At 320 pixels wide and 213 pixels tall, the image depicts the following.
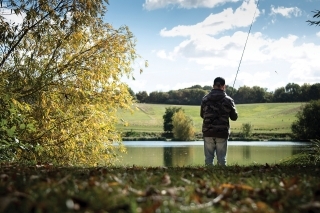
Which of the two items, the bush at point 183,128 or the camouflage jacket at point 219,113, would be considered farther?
the bush at point 183,128

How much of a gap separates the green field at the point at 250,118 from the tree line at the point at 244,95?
6.43m

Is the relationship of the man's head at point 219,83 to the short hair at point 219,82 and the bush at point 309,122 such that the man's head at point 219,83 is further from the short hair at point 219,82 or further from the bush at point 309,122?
the bush at point 309,122

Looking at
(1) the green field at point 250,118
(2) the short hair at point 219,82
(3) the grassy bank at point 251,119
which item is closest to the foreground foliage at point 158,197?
(2) the short hair at point 219,82

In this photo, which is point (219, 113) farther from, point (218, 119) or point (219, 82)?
point (219, 82)

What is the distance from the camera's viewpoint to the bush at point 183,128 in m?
96.4

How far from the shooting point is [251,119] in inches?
4968

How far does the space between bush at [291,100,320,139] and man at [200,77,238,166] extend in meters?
76.9

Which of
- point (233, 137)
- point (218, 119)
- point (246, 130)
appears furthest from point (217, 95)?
point (233, 137)

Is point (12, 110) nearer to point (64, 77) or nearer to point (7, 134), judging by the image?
point (7, 134)

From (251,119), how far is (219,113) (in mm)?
120491

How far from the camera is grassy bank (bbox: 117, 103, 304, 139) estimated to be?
107375 mm

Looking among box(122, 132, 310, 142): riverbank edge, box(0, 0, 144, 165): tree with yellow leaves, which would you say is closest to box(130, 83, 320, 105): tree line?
box(122, 132, 310, 142): riverbank edge

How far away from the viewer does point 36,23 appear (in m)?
12.0

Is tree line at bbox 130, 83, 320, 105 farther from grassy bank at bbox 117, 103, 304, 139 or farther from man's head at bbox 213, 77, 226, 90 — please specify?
man's head at bbox 213, 77, 226, 90
